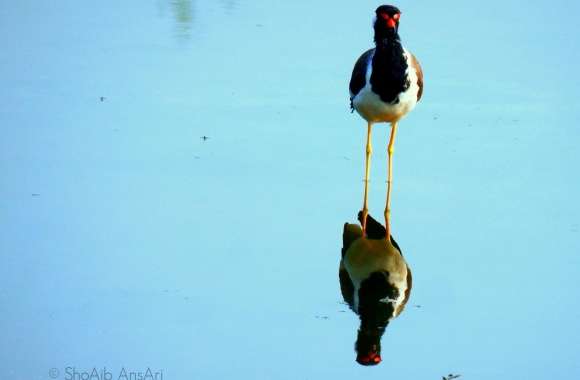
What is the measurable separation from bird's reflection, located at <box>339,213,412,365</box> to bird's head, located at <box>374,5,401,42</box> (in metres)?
1.35

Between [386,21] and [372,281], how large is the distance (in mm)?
2104

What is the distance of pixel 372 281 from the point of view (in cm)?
638

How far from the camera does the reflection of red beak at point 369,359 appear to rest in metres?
5.42

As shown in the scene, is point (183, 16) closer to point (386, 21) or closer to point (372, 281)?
point (386, 21)

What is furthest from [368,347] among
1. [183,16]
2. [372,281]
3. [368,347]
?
[183,16]

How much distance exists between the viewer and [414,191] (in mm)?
7645

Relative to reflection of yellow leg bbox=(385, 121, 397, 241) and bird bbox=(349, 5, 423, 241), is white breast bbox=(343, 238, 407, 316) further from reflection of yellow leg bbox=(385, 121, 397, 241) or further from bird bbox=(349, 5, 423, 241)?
bird bbox=(349, 5, 423, 241)

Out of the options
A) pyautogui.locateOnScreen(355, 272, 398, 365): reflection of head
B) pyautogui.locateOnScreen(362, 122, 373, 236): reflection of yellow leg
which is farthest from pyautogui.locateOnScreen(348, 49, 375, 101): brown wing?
pyautogui.locateOnScreen(355, 272, 398, 365): reflection of head

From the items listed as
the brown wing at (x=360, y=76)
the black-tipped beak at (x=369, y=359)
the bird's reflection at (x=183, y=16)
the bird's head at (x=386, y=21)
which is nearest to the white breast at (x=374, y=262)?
the black-tipped beak at (x=369, y=359)

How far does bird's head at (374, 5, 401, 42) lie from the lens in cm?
761

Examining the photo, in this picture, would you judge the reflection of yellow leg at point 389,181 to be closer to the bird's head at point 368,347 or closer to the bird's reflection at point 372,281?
the bird's reflection at point 372,281

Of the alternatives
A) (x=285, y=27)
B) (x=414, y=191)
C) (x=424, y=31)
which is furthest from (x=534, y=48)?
(x=414, y=191)

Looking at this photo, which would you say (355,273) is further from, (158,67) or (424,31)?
(424,31)

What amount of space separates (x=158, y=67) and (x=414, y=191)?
3573 millimetres
